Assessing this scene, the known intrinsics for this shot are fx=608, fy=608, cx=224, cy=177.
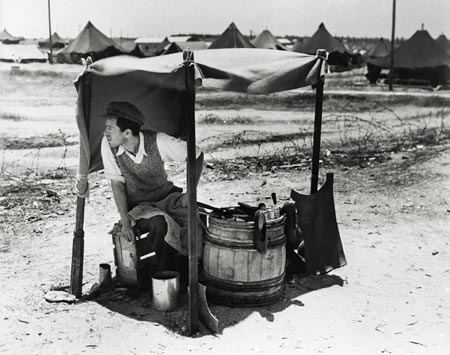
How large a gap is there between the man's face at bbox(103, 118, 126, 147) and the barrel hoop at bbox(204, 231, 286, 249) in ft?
3.44

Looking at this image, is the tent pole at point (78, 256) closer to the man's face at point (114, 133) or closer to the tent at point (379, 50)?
the man's face at point (114, 133)

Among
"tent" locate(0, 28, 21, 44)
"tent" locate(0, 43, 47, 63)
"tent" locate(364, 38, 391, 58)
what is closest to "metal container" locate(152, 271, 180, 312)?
"tent" locate(364, 38, 391, 58)

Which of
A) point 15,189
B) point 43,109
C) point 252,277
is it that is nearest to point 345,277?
point 252,277

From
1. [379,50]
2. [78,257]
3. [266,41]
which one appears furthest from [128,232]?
[379,50]

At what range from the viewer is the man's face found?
497cm

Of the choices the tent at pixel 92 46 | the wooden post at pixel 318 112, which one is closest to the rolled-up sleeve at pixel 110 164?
the wooden post at pixel 318 112

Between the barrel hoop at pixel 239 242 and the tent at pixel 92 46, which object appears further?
the tent at pixel 92 46

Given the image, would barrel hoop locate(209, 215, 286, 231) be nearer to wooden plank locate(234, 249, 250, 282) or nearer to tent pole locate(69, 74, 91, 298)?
wooden plank locate(234, 249, 250, 282)

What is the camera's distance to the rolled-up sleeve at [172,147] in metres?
5.00

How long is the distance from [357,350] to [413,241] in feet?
9.18

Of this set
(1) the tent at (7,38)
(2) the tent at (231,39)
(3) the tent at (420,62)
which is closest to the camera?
(3) the tent at (420,62)

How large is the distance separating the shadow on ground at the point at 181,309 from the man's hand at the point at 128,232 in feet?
1.56

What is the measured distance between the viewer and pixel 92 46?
125 feet

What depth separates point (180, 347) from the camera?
428 centimetres
